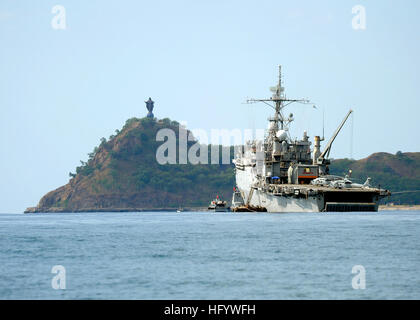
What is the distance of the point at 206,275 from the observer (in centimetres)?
4028

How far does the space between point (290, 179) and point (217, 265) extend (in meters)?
76.4

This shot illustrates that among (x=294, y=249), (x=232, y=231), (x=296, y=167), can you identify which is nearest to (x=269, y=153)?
(x=296, y=167)

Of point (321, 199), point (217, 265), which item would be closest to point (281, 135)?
point (321, 199)

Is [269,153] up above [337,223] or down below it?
above

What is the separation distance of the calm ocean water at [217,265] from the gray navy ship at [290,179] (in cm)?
3186

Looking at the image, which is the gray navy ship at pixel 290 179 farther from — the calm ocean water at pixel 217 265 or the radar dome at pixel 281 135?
the calm ocean water at pixel 217 265

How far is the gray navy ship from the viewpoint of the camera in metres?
103

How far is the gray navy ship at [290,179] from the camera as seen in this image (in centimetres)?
10256

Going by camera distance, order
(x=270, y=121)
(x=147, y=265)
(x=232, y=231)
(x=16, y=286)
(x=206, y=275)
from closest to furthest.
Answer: (x=16, y=286)
(x=206, y=275)
(x=147, y=265)
(x=232, y=231)
(x=270, y=121)
